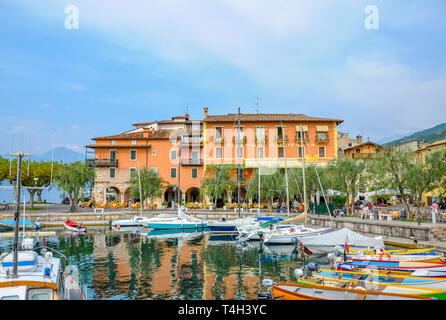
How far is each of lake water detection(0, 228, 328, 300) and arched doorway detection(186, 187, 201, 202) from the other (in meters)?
22.0

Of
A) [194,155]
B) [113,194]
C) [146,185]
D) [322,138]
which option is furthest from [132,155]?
[322,138]

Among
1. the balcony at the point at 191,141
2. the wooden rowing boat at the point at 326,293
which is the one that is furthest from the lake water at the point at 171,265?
the balcony at the point at 191,141

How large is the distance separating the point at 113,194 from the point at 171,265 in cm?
3523

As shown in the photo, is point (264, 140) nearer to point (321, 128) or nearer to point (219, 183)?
point (321, 128)

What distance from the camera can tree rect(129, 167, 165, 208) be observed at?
44219mm

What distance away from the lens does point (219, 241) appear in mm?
27297

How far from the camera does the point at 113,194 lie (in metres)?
50.6

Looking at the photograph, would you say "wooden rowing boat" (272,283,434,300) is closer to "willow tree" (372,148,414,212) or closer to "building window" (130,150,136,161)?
"willow tree" (372,148,414,212)

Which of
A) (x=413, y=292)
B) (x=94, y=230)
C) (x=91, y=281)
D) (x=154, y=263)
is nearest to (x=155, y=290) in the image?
(x=91, y=281)

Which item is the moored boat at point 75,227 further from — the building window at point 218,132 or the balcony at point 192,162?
the building window at point 218,132

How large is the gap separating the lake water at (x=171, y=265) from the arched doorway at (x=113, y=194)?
819 inches

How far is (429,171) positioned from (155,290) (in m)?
20.4
